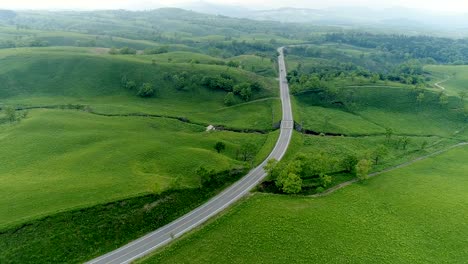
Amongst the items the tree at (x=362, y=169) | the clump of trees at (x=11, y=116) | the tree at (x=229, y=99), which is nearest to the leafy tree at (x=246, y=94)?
the tree at (x=229, y=99)

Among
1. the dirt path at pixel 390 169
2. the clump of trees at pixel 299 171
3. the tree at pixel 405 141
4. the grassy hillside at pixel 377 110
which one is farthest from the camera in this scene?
the grassy hillside at pixel 377 110

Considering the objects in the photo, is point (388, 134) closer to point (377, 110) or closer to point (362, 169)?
point (377, 110)

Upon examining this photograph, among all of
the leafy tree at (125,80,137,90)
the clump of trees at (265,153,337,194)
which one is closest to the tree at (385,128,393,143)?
the clump of trees at (265,153,337,194)

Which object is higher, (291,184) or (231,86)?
(231,86)

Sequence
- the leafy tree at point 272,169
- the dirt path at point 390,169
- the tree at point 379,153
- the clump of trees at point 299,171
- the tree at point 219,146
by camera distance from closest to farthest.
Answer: the clump of trees at point 299,171
the dirt path at point 390,169
the leafy tree at point 272,169
the tree at point 379,153
the tree at point 219,146

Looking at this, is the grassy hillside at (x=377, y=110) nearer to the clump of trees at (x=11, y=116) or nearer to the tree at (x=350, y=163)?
the tree at (x=350, y=163)

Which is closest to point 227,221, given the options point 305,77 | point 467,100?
point 305,77

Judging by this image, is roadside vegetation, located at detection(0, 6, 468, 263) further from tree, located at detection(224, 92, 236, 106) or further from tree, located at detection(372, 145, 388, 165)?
tree, located at detection(224, 92, 236, 106)

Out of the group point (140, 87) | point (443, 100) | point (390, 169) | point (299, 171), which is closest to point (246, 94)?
point (140, 87)
